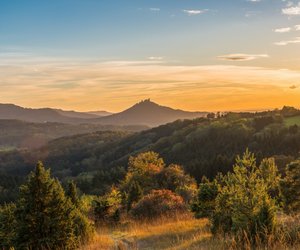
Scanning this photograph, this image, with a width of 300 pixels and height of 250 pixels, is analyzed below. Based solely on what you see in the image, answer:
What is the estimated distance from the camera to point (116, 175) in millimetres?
132875

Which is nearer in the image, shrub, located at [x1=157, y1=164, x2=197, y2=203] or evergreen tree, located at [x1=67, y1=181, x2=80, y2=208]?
evergreen tree, located at [x1=67, y1=181, x2=80, y2=208]

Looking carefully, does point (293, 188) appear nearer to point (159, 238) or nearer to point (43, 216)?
point (159, 238)

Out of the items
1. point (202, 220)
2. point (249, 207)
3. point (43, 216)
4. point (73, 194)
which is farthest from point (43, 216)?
point (73, 194)

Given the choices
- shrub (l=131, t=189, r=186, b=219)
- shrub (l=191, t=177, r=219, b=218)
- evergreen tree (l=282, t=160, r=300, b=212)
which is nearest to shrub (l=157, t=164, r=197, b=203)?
shrub (l=131, t=189, r=186, b=219)

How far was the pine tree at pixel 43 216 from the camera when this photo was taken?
1348cm

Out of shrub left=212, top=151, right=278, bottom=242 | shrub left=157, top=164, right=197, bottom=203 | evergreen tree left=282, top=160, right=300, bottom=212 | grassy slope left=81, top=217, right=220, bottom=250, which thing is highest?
shrub left=212, top=151, right=278, bottom=242

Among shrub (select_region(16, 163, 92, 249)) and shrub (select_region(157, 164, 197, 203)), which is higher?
shrub (select_region(16, 163, 92, 249))

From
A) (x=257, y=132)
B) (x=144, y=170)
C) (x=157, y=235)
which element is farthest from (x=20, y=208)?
(x=257, y=132)

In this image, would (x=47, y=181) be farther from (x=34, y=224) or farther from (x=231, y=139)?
(x=231, y=139)

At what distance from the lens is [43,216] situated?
44.9 ft

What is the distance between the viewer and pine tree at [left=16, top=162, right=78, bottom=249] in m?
13.5

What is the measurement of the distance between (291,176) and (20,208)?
45.6 feet

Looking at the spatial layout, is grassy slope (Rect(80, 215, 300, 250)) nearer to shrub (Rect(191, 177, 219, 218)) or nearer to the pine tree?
shrub (Rect(191, 177, 219, 218))

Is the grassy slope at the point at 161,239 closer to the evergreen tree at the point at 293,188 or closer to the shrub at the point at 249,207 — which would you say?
the shrub at the point at 249,207
